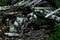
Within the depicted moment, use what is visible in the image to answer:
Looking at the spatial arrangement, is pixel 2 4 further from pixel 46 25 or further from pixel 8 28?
pixel 46 25

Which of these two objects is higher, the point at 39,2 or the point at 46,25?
the point at 39,2

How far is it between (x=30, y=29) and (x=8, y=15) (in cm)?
63

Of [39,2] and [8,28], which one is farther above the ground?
[39,2]

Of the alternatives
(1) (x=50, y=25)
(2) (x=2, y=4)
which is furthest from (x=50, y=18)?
(2) (x=2, y=4)

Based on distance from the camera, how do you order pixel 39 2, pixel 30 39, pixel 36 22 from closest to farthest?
pixel 30 39
pixel 36 22
pixel 39 2

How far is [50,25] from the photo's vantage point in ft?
15.8

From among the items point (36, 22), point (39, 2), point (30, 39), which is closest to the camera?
point (30, 39)

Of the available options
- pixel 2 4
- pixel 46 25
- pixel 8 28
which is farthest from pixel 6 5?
pixel 46 25

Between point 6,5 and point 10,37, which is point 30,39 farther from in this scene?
point 6,5

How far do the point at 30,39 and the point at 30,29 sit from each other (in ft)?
1.10

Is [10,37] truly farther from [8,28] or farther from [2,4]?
[2,4]

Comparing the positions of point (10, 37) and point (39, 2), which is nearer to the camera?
point (10, 37)

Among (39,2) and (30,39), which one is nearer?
(30,39)

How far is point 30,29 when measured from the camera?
187 inches
